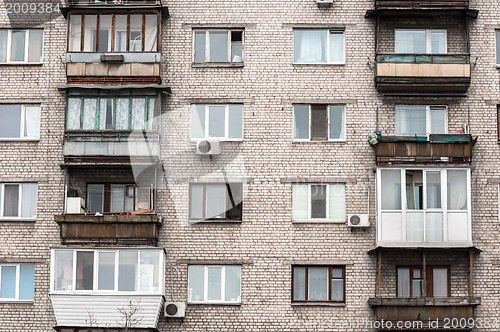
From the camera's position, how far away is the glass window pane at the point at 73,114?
36.0 m

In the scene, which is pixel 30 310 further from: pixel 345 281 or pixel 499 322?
pixel 499 322

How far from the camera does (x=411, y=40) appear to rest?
37.0 metres

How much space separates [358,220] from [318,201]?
1.45 metres

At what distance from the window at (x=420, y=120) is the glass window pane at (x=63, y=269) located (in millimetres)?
10969

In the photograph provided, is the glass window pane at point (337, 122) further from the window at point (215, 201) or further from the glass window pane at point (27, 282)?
the glass window pane at point (27, 282)

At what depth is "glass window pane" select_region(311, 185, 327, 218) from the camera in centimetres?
3584

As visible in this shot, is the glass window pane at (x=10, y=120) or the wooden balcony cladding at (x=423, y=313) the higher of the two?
the glass window pane at (x=10, y=120)

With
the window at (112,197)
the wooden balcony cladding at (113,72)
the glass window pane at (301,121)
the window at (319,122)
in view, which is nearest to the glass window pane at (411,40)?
the window at (319,122)

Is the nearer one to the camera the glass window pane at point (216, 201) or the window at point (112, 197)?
the glass window pane at point (216, 201)

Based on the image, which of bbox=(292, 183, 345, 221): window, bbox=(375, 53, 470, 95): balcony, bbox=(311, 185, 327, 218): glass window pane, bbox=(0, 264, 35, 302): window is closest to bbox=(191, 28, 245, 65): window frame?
bbox=(375, 53, 470, 95): balcony

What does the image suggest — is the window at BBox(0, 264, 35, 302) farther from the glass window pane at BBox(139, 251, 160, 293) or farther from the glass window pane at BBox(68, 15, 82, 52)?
the glass window pane at BBox(68, 15, 82, 52)

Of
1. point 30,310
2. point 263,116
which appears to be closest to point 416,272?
point 263,116

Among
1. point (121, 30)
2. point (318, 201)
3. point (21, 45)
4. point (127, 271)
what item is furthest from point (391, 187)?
point (21, 45)

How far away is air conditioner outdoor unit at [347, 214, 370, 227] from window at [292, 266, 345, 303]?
4.52 ft
